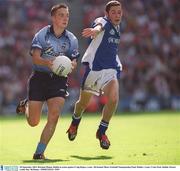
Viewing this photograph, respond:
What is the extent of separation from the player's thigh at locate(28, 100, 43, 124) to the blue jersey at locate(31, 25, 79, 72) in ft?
1.69

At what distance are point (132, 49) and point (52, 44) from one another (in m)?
15.2

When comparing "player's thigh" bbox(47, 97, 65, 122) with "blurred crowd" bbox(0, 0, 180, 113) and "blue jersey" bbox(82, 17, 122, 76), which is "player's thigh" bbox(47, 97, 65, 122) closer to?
"blue jersey" bbox(82, 17, 122, 76)

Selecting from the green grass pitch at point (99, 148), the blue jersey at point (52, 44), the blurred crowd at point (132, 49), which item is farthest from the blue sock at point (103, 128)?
the blurred crowd at point (132, 49)

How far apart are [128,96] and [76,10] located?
13.8ft

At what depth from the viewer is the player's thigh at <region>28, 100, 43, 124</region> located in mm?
9852

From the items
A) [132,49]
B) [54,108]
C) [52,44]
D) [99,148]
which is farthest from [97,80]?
[132,49]

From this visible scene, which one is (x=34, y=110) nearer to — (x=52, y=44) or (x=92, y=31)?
(x=52, y=44)

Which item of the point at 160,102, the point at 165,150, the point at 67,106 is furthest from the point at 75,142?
the point at 160,102

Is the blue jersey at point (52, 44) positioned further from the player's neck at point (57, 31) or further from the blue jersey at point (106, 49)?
the blue jersey at point (106, 49)

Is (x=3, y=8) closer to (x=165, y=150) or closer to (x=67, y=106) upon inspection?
(x=67, y=106)

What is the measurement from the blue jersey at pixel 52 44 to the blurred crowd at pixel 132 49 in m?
12.5

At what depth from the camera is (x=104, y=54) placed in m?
10.7

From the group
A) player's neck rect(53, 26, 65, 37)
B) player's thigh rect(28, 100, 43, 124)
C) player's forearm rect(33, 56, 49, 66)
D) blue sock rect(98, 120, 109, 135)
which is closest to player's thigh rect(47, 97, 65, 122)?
player's thigh rect(28, 100, 43, 124)

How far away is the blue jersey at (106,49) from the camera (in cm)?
1062
